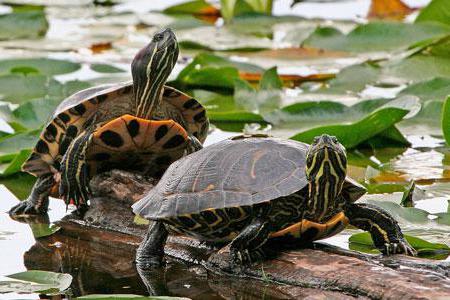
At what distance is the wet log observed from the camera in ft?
11.0

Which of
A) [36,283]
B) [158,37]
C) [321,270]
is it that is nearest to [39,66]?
[158,37]

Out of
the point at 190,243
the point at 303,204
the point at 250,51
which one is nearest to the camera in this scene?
the point at 303,204

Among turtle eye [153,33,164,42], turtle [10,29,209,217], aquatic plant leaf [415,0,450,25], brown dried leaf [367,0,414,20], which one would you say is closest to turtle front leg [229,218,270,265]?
turtle [10,29,209,217]

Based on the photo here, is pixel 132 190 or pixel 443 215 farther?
pixel 132 190

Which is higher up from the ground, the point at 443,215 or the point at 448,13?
the point at 448,13

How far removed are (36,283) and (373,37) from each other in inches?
198

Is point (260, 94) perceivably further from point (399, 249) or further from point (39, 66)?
point (399, 249)

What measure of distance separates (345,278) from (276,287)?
0.29 meters

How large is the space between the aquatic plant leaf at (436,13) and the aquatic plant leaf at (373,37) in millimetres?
123

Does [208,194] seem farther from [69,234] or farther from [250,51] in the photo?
[250,51]

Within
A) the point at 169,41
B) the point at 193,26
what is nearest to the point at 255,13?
the point at 193,26

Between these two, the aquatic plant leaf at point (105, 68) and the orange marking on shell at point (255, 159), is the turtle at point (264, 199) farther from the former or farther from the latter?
the aquatic plant leaf at point (105, 68)

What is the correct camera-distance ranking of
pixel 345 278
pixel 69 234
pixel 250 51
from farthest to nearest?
pixel 250 51 → pixel 69 234 → pixel 345 278

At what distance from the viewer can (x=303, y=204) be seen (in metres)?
3.79
